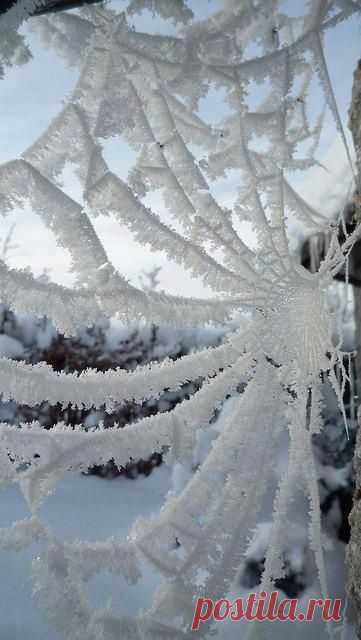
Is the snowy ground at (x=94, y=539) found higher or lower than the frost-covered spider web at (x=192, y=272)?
lower

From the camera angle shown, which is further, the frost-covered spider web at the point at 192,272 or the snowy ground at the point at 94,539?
the snowy ground at the point at 94,539

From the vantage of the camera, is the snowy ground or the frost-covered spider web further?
the snowy ground

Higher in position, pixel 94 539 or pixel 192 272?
pixel 192 272

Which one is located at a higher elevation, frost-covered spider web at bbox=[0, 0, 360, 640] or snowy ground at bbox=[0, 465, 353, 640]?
frost-covered spider web at bbox=[0, 0, 360, 640]

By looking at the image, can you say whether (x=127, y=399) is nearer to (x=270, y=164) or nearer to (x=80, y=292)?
(x=80, y=292)

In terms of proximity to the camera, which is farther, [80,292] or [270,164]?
[270,164]

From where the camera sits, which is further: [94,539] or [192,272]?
[94,539]

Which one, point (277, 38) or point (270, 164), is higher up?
point (277, 38)

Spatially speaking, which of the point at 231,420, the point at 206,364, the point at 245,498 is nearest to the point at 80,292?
the point at 206,364
